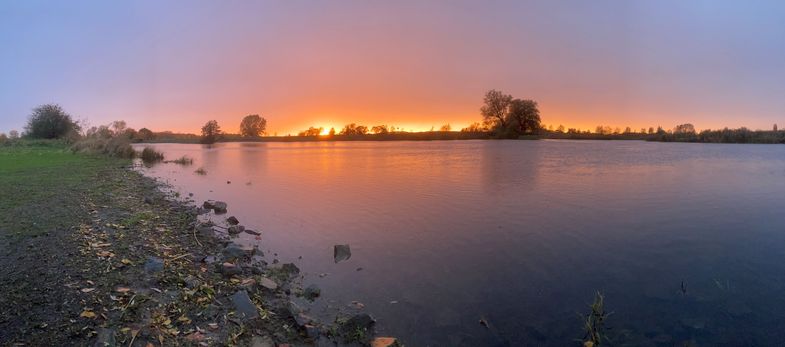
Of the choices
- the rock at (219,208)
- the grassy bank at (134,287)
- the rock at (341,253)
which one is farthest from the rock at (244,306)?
the rock at (219,208)

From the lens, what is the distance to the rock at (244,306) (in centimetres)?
497

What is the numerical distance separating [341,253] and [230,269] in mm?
2372

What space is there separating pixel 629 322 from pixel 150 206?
486 inches

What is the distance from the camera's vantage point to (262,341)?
4488 mm


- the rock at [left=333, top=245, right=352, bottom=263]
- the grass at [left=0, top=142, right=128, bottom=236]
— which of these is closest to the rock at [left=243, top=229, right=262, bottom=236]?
the rock at [left=333, top=245, right=352, bottom=263]

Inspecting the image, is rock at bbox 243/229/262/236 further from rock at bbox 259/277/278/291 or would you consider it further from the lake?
rock at bbox 259/277/278/291

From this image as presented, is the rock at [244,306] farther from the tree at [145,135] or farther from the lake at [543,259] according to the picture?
the tree at [145,135]

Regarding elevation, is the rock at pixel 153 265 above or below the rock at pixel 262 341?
above

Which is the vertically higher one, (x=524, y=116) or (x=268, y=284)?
(x=524, y=116)

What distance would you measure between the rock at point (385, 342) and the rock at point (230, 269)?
115 inches

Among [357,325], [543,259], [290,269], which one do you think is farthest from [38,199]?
[543,259]

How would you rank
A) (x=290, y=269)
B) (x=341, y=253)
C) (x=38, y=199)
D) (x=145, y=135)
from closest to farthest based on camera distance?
(x=290, y=269) < (x=341, y=253) < (x=38, y=199) < (x=145, y=135)

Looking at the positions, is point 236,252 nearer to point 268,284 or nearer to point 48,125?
point 268,284

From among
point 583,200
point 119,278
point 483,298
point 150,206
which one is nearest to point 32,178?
point 150,206
